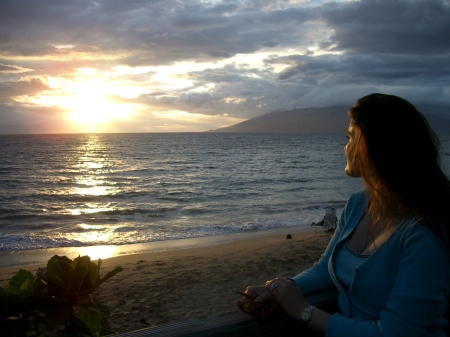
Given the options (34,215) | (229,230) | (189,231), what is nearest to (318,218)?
(229,230)

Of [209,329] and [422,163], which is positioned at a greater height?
[422,163]

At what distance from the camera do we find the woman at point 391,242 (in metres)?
1.42

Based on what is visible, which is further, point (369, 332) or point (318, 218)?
point (318, 218)

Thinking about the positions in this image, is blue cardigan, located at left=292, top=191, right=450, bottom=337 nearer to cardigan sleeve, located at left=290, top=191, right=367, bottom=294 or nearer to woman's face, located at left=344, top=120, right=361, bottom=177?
cardigan sleeve, located at left=290, top=191, right=367, bottom=294

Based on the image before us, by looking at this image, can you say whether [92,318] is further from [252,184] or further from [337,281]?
[252,184]

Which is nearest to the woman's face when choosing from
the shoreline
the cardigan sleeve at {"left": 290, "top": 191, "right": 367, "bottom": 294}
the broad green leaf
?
the cardigan sleeve at {"left": 290, "top": 191, "right": 367, "bottom": 294}

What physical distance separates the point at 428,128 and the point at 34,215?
648 inches

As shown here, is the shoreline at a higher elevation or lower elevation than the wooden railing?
lower

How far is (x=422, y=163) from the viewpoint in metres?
1.54

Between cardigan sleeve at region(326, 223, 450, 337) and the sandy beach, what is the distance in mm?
3126

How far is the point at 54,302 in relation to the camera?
148cm

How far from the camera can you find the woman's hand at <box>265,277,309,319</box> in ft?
5.31

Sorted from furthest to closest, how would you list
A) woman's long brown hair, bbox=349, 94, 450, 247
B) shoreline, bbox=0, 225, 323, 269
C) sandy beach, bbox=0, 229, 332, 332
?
shoreline, bbox=0, 225, 323, 269 < sandy beach, bbox=0, 229, 332, 332 < woman's long brown hair, bbox=349, 94, 450, 247

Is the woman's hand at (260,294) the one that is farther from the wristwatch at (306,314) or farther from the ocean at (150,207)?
the ocean at (150,207)
